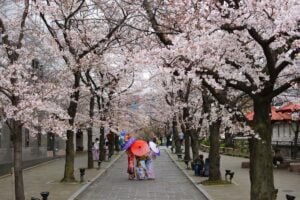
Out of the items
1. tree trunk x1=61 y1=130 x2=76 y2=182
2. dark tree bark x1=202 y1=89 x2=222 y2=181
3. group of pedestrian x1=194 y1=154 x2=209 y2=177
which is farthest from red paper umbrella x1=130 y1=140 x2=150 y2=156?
dark tree bark x1=202 y1=89 x2=222 y2=181

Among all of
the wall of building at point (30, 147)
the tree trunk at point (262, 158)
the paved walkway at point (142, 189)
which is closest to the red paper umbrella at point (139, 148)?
the paved walkway at point (142, 189)

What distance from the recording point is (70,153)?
74.2 feet

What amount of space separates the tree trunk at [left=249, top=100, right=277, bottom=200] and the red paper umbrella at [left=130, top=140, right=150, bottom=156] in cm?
1271

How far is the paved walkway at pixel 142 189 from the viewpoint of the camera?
60.5ft

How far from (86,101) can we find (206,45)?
30.6 metres

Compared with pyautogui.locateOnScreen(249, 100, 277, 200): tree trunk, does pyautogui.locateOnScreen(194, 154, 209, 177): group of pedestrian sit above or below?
below

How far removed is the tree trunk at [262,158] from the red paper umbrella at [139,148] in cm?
1271

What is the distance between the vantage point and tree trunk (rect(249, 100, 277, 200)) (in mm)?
12922

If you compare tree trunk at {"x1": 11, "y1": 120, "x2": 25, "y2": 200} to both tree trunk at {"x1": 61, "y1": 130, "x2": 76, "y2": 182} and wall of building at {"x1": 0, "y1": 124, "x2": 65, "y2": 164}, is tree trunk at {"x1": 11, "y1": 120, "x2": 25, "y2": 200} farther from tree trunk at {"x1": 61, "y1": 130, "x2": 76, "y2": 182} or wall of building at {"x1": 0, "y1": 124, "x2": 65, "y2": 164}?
tree trunk at {"x1": 61, "y1": 130, "x2": 76, "y2": 182}

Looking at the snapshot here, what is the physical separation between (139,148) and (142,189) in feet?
15.6

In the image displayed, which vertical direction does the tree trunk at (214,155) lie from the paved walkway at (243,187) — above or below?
above

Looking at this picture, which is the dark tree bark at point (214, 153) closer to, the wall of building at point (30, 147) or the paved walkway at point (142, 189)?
the paved walkway at point (142, 189)

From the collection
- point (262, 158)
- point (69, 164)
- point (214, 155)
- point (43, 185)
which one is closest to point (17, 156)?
point (262, 158)

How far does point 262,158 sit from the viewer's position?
1298cm
